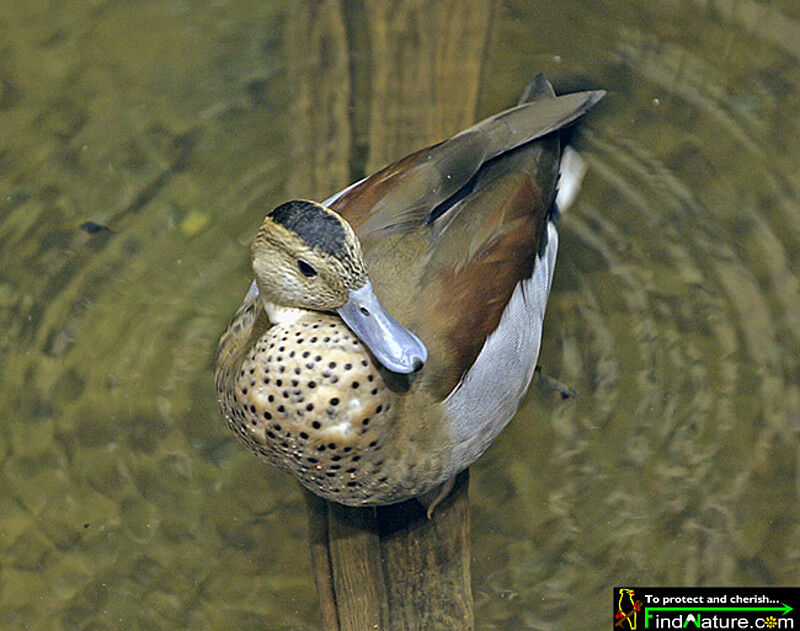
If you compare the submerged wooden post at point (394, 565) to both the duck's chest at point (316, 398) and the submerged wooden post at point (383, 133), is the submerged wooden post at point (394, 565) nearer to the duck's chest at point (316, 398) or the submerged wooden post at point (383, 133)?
the submerged wooden post at point (383, 133)

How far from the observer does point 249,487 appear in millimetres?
3143

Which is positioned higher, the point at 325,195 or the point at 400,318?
the point at 400,318

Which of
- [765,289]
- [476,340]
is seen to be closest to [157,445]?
[476,340]

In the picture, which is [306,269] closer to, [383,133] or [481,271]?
[481,271]

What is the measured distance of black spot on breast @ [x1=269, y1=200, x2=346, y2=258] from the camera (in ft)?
7.18

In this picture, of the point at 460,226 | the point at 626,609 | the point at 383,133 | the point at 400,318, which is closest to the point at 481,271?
the point at 460,226

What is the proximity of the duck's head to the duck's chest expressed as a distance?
0.07 m

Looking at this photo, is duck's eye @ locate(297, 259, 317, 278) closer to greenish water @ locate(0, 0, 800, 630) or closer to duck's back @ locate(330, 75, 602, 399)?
duck's back @ locate(330, 75, 602, 399)

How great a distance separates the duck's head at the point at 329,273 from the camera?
2.20 meters

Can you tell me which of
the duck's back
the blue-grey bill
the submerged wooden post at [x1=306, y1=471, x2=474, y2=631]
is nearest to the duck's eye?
the blue-grey bill

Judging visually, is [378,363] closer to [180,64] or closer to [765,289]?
[765,289]

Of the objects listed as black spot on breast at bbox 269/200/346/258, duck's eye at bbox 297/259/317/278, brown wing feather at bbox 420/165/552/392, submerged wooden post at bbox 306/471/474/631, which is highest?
black spot on breast at bbox 269/200/346/258

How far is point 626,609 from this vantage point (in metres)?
2.92

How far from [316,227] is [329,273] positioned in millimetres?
108
